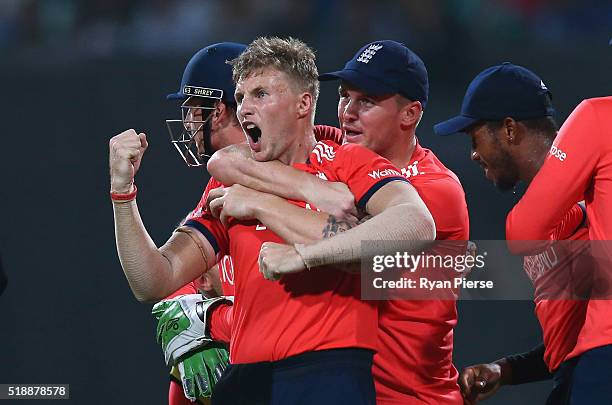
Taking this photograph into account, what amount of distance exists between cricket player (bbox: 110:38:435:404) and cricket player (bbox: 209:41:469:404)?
8 cm

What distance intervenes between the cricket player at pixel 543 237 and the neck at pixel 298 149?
19.6 inches

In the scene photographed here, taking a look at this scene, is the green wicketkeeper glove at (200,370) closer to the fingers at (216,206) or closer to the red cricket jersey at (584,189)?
the fingers at (216,206)

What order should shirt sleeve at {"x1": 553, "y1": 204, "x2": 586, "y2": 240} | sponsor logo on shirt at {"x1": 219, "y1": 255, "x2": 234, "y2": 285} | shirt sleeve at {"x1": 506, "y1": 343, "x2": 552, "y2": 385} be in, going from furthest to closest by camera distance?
sponsor logo on shirt at {"x1": 219, "y1": 255, "x2": 234, "y2": 285}
shirt sleeve at {"x1": 506, "y1": 343, "x2": 552, "y2": 385}
shirt sleeve at {"x1": 553, "y1": 204, "x2": 586, "y2": 240}

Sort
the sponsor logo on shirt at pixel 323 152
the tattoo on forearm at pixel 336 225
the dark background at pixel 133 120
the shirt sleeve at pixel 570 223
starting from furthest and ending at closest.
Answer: the dark background at pixel 133 120 < the shirt sleeve at pixel 570 223 < the sponsor logo on shirt at pixel 323 152 < the tattoo on forearm at pixel 336 225

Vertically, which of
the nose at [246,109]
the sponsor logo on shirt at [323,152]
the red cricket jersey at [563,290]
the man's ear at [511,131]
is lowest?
the red cricket jersey at [563,290]

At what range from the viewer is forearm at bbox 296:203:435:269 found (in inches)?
78.8

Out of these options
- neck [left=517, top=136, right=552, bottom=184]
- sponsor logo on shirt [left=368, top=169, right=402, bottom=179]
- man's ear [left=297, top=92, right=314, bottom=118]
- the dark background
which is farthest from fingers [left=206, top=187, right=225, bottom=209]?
the dark background

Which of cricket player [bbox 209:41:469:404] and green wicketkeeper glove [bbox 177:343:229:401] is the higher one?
cricket player [bbox 209:41:469:404]

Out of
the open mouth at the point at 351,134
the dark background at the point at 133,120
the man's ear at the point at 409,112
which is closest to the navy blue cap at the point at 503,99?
the man's ear at the point at 409,112

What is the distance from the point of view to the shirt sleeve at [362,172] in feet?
7.03

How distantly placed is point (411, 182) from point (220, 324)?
0.73 metres

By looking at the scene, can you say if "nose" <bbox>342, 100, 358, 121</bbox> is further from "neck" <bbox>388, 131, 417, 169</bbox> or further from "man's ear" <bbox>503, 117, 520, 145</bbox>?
"man's ear" <bbox>503, 117, 520, 145</bbox>

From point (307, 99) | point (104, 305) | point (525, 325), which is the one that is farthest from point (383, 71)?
point (104, 305)

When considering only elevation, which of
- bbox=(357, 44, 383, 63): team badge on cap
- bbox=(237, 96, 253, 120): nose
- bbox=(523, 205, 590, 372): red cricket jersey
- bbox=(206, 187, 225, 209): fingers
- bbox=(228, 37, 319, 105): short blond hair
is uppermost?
bbox=(357, 44, 383, 63): team badge on cap
